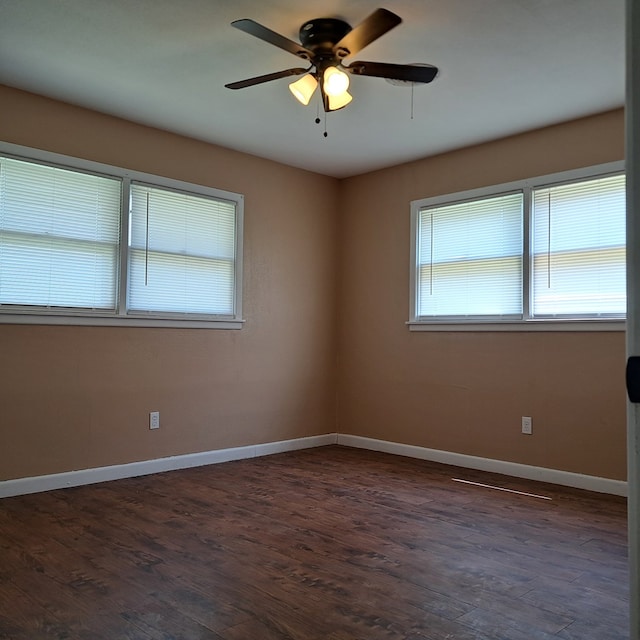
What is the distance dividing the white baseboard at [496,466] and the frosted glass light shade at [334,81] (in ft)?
10.0

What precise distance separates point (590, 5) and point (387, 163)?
269 cm

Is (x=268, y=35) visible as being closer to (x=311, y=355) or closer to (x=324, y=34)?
(x=324, y=34)

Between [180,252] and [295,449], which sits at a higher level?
[180,252]

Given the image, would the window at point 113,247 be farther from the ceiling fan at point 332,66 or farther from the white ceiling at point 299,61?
the ceiling fan at point 332,66

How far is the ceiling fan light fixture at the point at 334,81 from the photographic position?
9.71ft

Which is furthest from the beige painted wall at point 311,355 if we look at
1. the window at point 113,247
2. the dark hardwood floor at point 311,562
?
the dark hardwood floor at point 311,562

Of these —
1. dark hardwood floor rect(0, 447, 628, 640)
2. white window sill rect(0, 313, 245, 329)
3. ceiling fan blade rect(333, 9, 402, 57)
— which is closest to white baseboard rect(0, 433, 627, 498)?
dark hardwood floor rect(0, 447, 628, 640)

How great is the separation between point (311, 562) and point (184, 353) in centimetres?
238

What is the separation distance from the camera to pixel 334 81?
297 centimetres

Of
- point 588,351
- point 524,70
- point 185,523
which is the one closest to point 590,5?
point 524,70

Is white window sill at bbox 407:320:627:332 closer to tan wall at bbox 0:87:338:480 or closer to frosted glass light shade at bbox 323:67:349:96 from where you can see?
tan wall at bbox 0:87:338:480

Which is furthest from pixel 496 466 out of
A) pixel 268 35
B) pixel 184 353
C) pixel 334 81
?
pixel 268 35

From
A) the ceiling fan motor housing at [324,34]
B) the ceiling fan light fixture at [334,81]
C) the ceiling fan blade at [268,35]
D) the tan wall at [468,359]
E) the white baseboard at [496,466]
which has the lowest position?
the white baseboard at [496,466]

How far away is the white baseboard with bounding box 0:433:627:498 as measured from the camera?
153 inches
